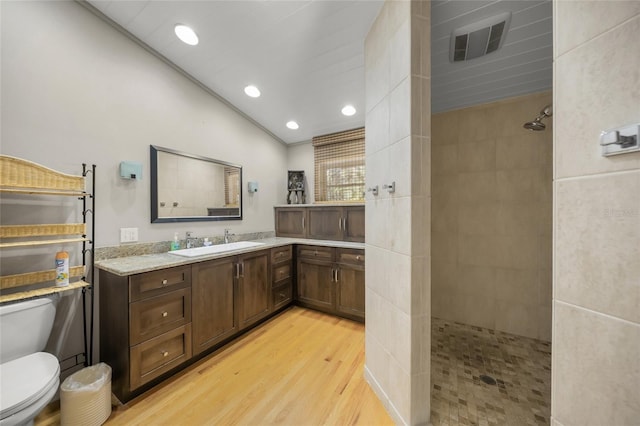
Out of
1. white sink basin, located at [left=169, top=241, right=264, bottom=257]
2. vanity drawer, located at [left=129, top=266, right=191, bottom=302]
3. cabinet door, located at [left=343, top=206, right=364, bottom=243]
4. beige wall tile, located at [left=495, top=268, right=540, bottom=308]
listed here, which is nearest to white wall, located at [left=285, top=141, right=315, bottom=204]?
cabinet door, located at [left=343, top=206, right=364, bottom=243]

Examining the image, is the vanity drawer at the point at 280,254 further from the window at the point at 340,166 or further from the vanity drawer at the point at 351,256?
the window at the point at 340,166

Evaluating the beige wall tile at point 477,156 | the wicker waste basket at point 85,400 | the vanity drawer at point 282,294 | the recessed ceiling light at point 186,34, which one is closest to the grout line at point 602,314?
the beige wall tile at point 477,156

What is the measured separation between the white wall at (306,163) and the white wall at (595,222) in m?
2.98

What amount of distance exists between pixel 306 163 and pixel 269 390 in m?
2.79

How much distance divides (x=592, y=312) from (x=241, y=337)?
98.2 inches

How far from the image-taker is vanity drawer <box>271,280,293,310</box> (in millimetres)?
2709

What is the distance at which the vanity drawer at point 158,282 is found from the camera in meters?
1.54

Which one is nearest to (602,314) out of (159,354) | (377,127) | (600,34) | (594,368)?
(594,368)

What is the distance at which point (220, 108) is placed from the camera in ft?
8.79

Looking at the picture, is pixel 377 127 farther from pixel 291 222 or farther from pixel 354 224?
pixel 291 222

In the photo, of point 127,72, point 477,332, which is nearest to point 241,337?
point 477,332

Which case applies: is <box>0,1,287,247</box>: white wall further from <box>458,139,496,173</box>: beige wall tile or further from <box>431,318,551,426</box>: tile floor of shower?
<box>458,139,496,173</box>: beige wall tile

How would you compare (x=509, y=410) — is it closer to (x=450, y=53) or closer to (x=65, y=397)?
(x=450, y=53)

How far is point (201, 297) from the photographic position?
1943mm
